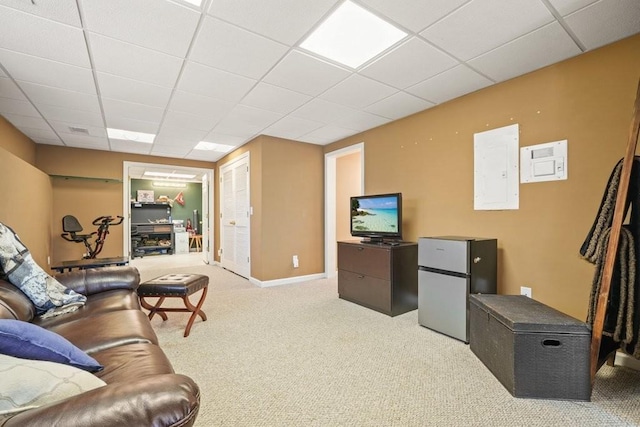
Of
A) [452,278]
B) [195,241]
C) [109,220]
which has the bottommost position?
[195,241]

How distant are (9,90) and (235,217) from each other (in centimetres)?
325

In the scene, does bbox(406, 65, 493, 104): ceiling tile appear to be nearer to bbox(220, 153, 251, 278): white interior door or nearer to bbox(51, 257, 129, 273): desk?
bbox(220, 153, 251, 278): white interior door

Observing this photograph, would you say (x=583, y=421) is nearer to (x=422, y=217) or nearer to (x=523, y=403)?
(x=523, y=403)

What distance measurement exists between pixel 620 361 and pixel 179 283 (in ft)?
11.5

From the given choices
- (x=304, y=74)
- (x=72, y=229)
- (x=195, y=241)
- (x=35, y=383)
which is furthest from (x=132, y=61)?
(x=195, y=241)

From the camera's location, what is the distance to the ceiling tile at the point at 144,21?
1.75 m

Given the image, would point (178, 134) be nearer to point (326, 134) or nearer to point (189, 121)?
point (189, 121)

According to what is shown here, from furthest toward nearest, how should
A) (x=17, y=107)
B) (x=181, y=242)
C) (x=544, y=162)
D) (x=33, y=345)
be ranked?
(x=181, y=242), (x=17, y=107), (x=544, y=162), (x=33, y=345)

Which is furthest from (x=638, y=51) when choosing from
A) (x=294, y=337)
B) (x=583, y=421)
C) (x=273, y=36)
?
(x=294, y=337)

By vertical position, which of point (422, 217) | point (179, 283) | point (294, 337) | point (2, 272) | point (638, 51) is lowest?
point (294, 337)

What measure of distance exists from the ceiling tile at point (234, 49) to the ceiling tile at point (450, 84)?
4.65 feet

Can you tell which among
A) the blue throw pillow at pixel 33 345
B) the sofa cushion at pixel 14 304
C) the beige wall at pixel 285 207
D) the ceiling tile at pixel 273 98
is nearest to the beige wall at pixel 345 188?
the beige wall at pixel 285 207

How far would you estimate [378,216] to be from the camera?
3574mm

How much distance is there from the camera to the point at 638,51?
6.72 feet
